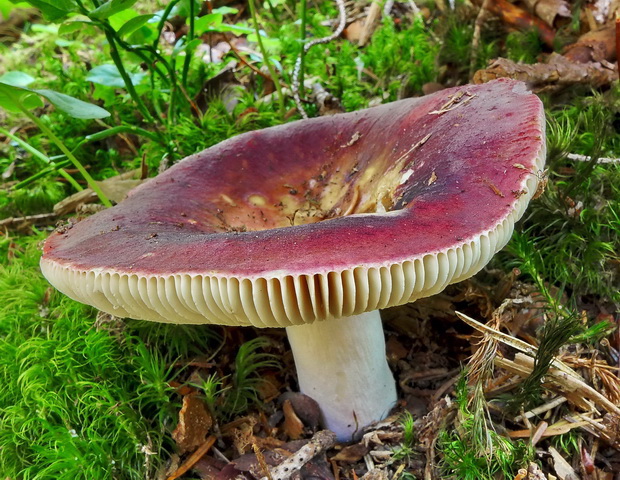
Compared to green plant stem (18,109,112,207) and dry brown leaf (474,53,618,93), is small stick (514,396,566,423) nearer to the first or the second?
dry brown leaf (474,53,618,93)

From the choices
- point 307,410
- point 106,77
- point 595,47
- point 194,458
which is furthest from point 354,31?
point 194,458

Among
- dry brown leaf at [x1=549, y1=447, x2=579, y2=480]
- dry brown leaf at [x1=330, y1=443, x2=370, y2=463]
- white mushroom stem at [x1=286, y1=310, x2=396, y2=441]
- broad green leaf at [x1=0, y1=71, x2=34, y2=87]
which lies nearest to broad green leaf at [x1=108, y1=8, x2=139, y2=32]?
broad green leaf at [x1=0, y1=71, x2=34, y2=87]

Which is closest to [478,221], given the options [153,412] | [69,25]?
[153,412]

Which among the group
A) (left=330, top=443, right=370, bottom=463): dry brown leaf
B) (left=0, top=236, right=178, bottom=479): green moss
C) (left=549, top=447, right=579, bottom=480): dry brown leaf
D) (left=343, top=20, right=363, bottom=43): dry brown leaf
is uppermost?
(left=343, top=20, right=363, bottom=43): dry brown leaf

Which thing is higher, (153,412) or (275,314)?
(275,314)

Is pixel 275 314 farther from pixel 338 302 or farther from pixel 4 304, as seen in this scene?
pixel 4 304

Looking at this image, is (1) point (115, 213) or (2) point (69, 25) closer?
(1) point (115, 213)
